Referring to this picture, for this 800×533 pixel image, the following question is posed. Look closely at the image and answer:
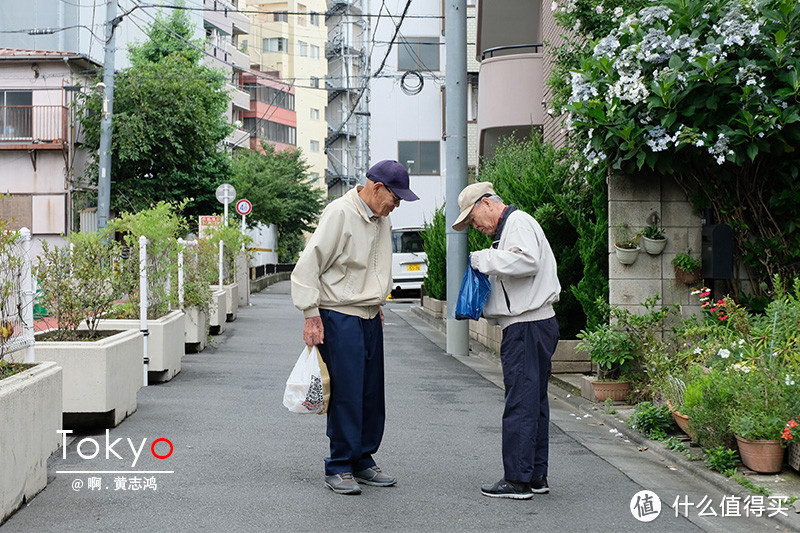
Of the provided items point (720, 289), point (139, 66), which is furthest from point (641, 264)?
point (139, 66)

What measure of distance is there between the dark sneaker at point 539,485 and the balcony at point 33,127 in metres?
27.6

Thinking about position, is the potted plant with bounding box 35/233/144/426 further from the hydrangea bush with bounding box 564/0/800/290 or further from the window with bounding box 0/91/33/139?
the window with bounding box 0/91/33/139

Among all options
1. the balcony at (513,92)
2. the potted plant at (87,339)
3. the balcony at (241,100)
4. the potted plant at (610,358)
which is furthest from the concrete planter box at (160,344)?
the balcony at (241,100)

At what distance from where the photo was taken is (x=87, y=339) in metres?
8.15

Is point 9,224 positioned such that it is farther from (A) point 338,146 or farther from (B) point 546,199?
(A) point 338,146

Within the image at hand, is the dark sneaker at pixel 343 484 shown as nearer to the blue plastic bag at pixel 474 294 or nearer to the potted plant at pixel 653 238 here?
the blue plastic bag at pixel 474 294

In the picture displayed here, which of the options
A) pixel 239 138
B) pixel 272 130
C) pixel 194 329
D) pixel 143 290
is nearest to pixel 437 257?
pixel 194 329

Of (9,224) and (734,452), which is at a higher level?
(9,224)

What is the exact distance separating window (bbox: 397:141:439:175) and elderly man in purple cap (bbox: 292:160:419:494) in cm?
3444

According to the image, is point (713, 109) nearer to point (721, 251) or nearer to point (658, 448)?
point (721, 251)

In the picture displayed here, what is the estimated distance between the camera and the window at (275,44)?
75.7 metres

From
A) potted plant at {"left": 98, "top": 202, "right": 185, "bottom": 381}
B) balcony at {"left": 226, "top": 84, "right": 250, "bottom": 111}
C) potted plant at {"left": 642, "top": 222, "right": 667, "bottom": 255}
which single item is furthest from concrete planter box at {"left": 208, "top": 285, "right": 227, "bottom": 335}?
balcony at {"left": 226, "top": 84, "right": 250, "bottom": 111}

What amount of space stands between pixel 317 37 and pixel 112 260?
69692 millimetres

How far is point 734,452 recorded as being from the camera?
644 centimetres
